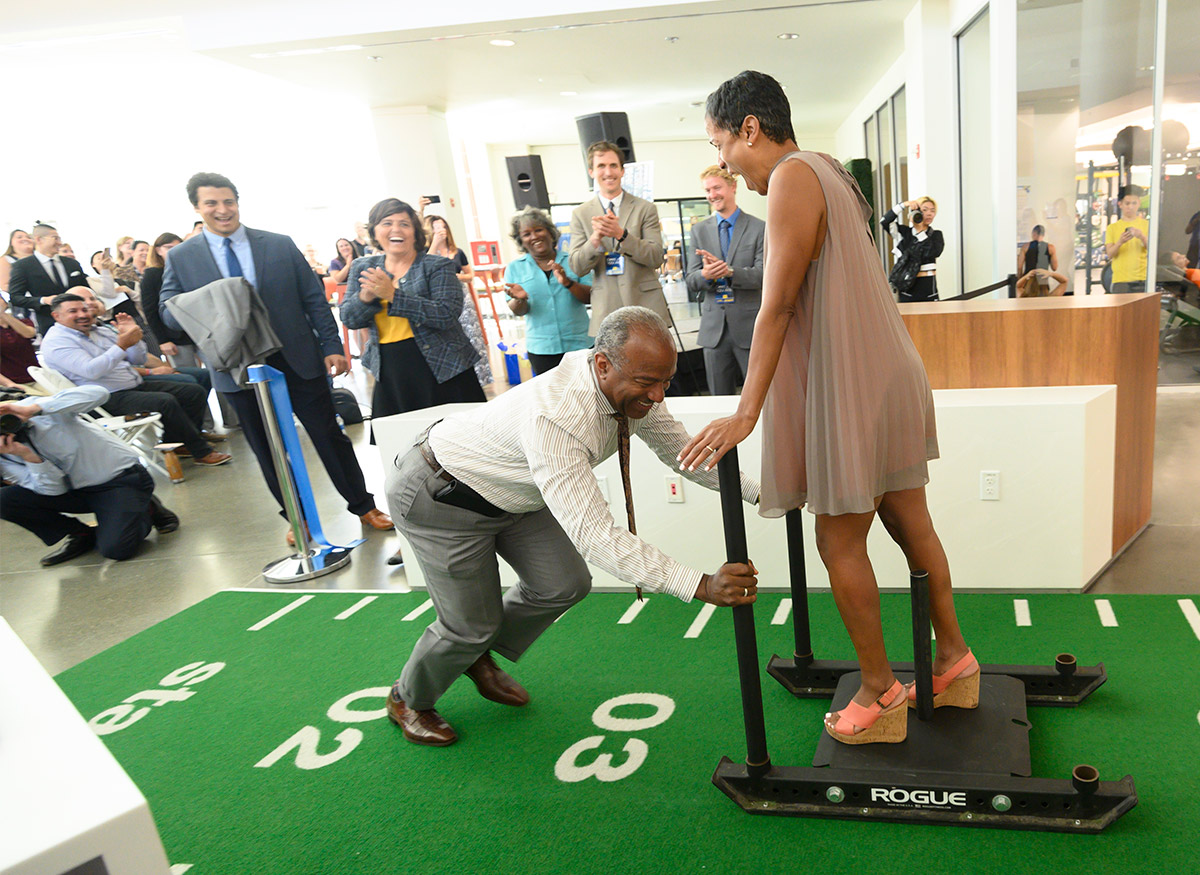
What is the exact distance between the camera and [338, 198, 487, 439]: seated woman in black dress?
11.8ft

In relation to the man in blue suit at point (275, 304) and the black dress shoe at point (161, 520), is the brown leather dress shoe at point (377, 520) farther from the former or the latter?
the black dress shoe at point (161, 520)

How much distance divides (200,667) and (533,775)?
5.29 feet

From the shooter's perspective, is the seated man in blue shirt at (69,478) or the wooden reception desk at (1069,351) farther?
the seated man in blue shirt at (69,478)

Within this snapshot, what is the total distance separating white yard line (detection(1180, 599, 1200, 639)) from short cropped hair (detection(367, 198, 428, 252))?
3.25m

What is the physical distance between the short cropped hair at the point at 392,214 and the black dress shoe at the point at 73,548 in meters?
2.66

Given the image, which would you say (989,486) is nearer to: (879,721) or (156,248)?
(879,721)

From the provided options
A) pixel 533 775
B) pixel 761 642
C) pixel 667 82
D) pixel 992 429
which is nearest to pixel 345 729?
pixel 533 775

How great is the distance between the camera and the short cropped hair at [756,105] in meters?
1.71

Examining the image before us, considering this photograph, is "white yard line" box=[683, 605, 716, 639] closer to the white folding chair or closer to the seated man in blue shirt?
the seated man in blue shirt

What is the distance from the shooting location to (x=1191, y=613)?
2.59 meters

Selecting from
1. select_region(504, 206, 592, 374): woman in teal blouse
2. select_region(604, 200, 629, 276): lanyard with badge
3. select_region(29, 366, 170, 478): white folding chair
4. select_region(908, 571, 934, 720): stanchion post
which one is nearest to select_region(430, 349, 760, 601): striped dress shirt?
select_region(908, 571, 934, 720): stanchion post

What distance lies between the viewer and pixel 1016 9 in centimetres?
613

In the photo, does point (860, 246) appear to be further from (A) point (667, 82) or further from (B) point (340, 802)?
(A) point (667, 82)

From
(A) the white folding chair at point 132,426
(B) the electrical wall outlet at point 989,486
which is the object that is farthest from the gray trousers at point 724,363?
(A) the white folding chair at point 132,426
